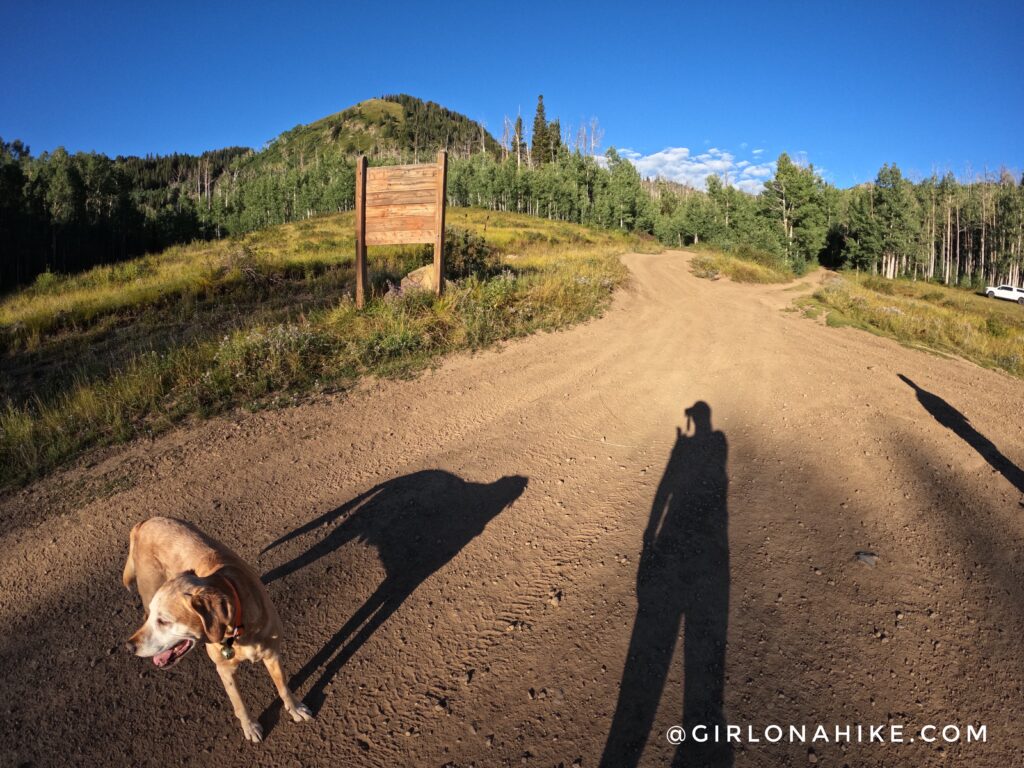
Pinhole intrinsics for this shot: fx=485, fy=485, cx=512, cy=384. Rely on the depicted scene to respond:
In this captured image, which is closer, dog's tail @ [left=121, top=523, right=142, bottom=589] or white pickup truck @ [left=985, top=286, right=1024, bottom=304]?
dog's tail @ [left=121, top=523, right=142, bottom=589]

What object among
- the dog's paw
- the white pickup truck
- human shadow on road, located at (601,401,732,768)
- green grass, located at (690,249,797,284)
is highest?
the white pickup truck

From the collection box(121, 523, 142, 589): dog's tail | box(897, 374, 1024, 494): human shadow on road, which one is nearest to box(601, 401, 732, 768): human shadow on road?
box(121, 523, 142, 589): dog's tail

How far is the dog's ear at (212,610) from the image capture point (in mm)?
2057

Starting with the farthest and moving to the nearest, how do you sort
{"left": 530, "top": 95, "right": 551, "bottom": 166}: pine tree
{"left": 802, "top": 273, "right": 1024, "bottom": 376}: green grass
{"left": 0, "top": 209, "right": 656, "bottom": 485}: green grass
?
1. {"left": 530, "top": 95, "right": 551, "bottom": 166}: pine tree
2. {"left": 802, "top": 273, "right": 1024, "bottom": 376}: green grass
3. {"left": 0, "top": 209, "right": 656, "bottom": 485}: green grass

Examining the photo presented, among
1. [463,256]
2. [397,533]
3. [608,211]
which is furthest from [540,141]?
[397,533]

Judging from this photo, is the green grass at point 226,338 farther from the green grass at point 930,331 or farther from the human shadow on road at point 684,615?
the green grass at point 930,331

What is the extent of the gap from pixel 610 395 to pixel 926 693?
4.69 metres

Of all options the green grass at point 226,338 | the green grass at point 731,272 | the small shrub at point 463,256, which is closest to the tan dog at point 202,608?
the green grass at point 226,338

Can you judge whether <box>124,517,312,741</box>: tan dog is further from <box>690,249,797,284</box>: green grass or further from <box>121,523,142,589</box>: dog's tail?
<box>690,249,797,284</box>: green grass

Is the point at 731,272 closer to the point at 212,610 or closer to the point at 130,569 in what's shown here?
the point at 130,569

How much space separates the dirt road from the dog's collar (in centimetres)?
70

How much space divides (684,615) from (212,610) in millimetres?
2727

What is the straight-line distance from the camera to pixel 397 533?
4102 millimetres

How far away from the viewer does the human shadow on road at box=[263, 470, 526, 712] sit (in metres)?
3.09
